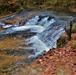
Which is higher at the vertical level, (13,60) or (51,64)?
(51,64)

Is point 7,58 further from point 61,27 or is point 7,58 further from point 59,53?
point 61,27

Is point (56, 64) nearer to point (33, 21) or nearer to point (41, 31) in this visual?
point (41, 31)

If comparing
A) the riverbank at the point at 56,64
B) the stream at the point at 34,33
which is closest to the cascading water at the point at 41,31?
the stream at the point at 34,33

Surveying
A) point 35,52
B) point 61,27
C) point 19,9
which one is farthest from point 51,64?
point 19,9

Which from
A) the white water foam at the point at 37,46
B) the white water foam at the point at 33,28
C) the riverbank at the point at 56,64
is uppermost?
the riverbank at the point at 56,64

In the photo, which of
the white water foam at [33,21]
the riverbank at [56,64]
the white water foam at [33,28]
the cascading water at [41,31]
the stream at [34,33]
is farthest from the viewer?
the white water foam at [33,21]

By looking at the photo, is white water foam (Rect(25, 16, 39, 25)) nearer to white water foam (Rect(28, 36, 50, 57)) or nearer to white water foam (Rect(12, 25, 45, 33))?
white water foam (Rect(12, 25, 45, 33))

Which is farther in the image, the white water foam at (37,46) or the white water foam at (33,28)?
the white water foam at (33,28)

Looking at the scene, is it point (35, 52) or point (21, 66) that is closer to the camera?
point (21, 66)

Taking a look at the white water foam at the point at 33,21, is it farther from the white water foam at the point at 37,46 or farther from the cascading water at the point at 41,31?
the white water foam at the point at 37,46
